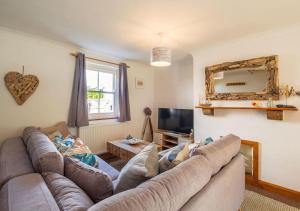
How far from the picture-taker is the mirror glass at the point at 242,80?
7.97 ft

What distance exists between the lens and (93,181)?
104 cm

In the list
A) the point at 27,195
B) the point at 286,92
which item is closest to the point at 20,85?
the point at 27,195

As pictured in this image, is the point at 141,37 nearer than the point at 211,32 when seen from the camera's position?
No

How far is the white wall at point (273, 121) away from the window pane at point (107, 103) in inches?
87.1

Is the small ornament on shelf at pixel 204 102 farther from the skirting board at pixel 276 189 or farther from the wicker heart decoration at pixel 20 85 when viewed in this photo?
the wicker heart decoration at pixel 20 85

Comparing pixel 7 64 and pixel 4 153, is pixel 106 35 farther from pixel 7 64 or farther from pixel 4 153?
pixel 4 153

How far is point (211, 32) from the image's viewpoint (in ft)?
7.89

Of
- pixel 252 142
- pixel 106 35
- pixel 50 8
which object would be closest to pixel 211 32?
pixel 106 35

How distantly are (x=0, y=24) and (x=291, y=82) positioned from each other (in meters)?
4.08

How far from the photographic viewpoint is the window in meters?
3.42

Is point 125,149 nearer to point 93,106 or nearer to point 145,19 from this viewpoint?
point 93,106

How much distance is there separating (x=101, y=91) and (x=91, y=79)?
0.32 m

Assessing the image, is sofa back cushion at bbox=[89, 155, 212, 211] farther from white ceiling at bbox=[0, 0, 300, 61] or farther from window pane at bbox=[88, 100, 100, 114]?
window pane at bbox=[88, 100, 100, 114]

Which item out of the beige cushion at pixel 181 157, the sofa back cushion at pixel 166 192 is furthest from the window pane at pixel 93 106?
the sofa back cushion at pixel 166 192
